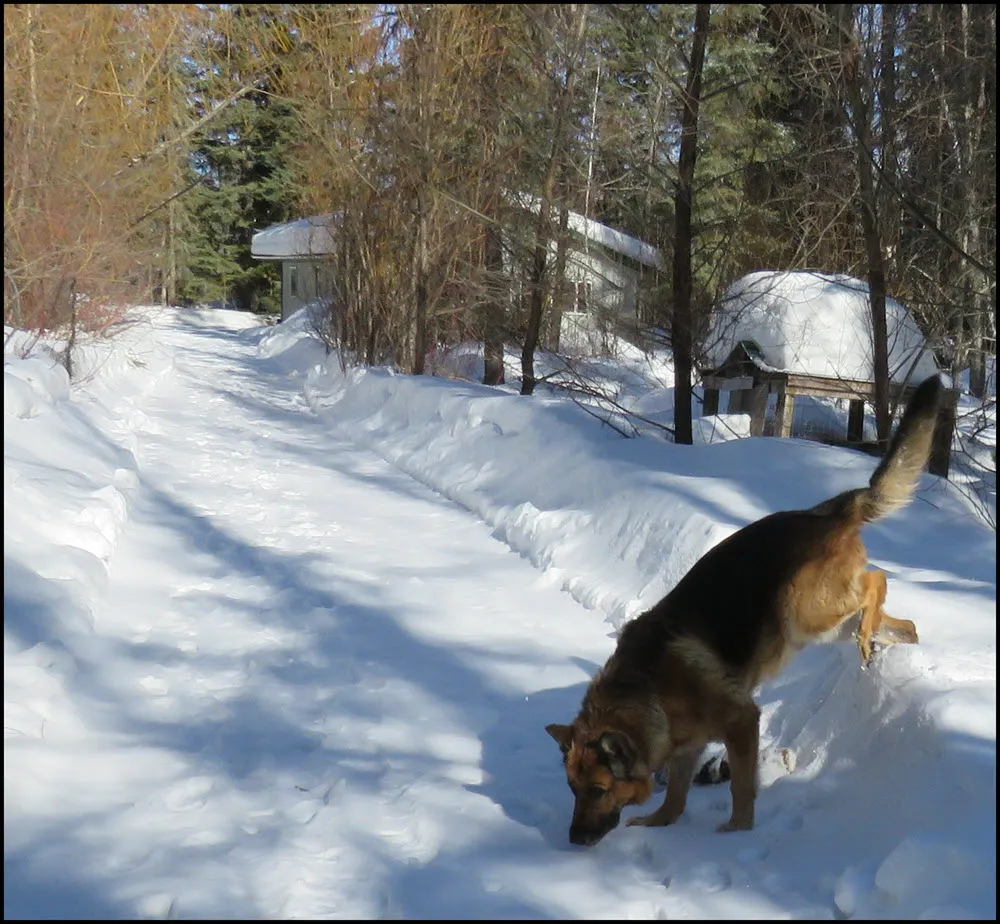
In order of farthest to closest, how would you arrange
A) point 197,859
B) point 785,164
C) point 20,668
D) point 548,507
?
point 785,164 → point 548,507 → point 20,668 → point 197,859

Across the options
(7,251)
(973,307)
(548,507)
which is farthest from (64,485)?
(973,307)

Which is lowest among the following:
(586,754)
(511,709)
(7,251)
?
(511,709)

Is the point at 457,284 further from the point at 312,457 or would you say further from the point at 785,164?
the point at 785,164

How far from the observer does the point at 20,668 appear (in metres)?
4.79

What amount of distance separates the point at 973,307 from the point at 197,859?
736 cm

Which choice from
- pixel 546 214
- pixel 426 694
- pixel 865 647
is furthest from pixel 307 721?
pixel 546 214

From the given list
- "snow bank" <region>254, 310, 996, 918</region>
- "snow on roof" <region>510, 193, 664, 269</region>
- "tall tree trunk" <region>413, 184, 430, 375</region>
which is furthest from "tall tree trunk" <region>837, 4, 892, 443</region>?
"tall tree trunk" <region>413, 184, 430, 375</region>

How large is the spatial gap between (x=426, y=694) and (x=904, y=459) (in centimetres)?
290

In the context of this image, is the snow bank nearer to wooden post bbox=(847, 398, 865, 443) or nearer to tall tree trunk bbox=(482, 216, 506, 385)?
tall tree trunk bbox=(482, 216, 506, 385)

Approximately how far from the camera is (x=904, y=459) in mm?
4352

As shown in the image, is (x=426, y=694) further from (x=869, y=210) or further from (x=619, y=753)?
(x=869, y=210)

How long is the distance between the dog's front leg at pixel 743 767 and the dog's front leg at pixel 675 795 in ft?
0.73

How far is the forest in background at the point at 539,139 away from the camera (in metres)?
6.04

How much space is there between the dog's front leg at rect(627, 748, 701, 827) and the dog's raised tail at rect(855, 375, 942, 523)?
4.68ft
